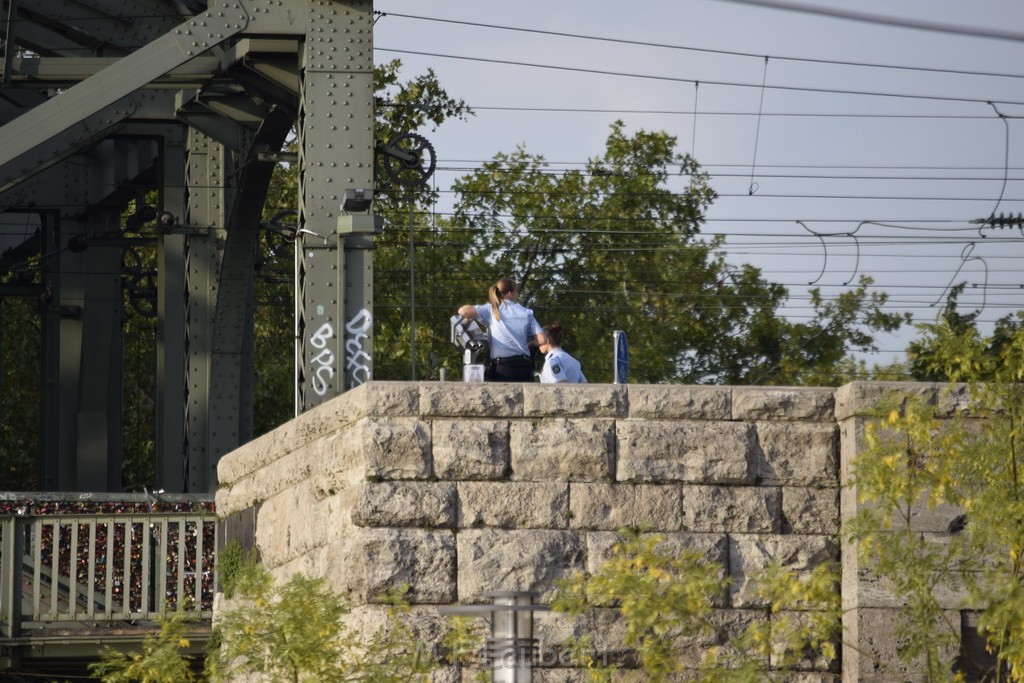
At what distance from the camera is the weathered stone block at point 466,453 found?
9.46 meters

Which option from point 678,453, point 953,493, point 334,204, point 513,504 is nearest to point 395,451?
point 513,504

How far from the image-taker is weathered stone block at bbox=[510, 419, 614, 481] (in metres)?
9.48

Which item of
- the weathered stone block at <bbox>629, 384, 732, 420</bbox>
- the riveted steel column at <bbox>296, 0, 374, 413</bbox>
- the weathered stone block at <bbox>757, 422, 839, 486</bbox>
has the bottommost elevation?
the weathered stone block at <bbox>757, 422, 839, 486</bbox>

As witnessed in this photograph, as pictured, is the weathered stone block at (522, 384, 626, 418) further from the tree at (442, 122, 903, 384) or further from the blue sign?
the tree at (442, 122, 903, 384)

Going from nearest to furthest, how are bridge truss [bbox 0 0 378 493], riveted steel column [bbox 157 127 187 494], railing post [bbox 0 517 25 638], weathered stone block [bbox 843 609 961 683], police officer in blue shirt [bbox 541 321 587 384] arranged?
weathered stone block [bbox 843 609 961 683]
police officer in blue shirt [bbox 541 321 587 384]
railing post [bbox 0 517 25 638]
bridge truss [bbox 0 0 378 493]
riveted steel column [bbox 157 127 187 494]

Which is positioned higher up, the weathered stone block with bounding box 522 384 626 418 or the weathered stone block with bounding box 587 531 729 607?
the weathered stone block with bounding box 522 384 626 418

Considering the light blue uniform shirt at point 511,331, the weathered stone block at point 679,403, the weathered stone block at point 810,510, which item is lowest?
the weathered stone block at point 810,510

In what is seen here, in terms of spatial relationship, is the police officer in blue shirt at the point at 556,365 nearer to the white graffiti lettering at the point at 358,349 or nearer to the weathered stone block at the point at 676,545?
the white graffiti lettering at the point at 358,349

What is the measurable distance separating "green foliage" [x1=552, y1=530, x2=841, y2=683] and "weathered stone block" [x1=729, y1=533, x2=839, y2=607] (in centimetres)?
11

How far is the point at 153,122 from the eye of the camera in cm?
1980

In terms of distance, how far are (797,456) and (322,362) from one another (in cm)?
497

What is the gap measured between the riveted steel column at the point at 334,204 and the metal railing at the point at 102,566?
150cm

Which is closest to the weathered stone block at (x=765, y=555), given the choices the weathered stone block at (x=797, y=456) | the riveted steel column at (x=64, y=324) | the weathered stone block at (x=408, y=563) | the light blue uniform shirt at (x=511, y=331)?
the weathered stone block at (x=797, y=456)

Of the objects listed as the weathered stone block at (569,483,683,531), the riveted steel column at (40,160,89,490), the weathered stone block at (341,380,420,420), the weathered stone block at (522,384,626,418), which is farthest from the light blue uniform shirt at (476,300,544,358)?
the riveted steel column at (40,160,89,490)
